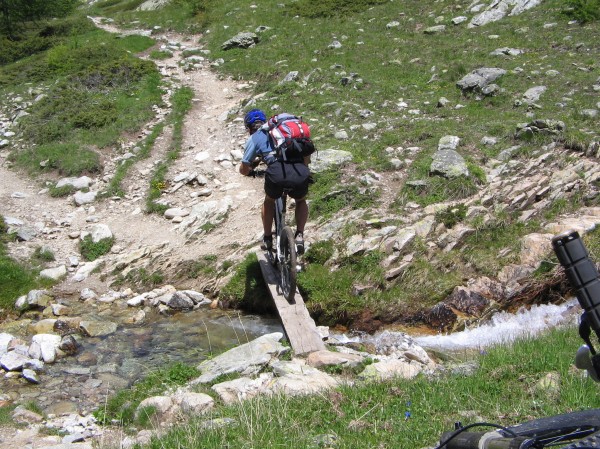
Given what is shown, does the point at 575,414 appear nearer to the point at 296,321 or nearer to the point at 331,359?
the point at 331,359

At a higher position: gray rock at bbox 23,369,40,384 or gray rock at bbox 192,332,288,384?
gray rock at bbox 192,332,288,384

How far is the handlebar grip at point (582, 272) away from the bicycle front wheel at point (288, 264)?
571cm

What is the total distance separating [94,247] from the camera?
39.7 ft

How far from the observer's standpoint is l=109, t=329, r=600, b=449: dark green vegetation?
4.21 metres

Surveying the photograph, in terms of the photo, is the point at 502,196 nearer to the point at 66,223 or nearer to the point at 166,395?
the point at 166,395

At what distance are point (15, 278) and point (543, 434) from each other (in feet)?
35.4

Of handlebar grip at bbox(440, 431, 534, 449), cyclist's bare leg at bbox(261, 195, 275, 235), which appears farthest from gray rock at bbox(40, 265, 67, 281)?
handlebar grip at bbox(440, 431, 534, 449)

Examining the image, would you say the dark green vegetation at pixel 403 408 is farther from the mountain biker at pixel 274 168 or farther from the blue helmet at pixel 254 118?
the blue helmet at pixel 254 118

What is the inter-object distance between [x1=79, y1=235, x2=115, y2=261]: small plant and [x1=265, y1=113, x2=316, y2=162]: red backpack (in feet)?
19.8

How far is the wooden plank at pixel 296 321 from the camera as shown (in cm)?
721

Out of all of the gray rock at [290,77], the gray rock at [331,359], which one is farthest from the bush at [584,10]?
the gray rock at [331,359]

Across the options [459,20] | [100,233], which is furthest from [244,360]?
[459,20]

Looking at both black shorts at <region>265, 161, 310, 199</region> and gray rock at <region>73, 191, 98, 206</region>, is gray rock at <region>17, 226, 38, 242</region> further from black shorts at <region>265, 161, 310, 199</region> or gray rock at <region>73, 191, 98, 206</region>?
black shorts at <region>265, 161, 310, 199</region>

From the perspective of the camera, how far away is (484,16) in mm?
21203
